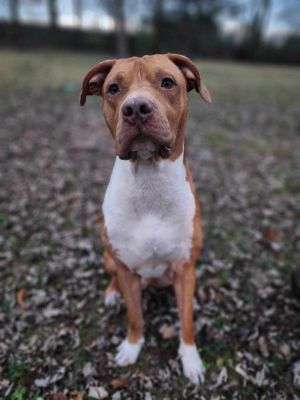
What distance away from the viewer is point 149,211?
2.38 m

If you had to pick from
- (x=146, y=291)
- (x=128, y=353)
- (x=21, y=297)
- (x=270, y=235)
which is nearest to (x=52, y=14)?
(x=270, y=235)

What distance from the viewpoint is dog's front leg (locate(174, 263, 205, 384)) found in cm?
275

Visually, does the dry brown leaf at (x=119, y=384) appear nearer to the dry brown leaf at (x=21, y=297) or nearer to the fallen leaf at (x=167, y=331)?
the fallen leaf at (x=167, y=331)

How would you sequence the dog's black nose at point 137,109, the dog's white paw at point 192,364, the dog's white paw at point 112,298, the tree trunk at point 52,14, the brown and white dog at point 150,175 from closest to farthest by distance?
the dog's black nose at point 137,109 < the brown and white dog at point 150,175 < the dog's white paw at point 192,364 < the dog's white paw at point 112,298 < the tree trunk at point 52,14

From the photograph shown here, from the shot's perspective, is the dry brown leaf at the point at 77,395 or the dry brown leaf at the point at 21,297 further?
the dry brown leaf at the point at 21,297

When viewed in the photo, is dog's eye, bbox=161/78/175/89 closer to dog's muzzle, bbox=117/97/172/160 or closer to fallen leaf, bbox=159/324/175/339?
dog's muzzle, bbox=117/97/172/160

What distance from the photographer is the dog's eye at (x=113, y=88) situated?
2.25 m

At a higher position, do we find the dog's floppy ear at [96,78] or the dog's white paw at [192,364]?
the dog's floppy ear at [96,78]

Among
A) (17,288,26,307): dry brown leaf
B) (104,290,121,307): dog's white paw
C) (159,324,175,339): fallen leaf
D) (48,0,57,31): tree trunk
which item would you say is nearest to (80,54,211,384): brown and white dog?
(159,324,175,339): fallen leaf

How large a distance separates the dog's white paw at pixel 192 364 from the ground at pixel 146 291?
7cm

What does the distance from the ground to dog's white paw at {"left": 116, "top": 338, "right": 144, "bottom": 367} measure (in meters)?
0.07

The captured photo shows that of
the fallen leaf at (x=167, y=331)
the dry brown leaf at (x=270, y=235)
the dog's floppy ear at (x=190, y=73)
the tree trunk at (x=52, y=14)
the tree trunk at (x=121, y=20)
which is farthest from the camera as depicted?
the tree trunk at (x=52, y=14)

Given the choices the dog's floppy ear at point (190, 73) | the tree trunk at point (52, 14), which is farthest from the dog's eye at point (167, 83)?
the tree trunk at point (52, 14)

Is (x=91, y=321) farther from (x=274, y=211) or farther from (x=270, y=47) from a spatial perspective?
(x=270, y=47)
